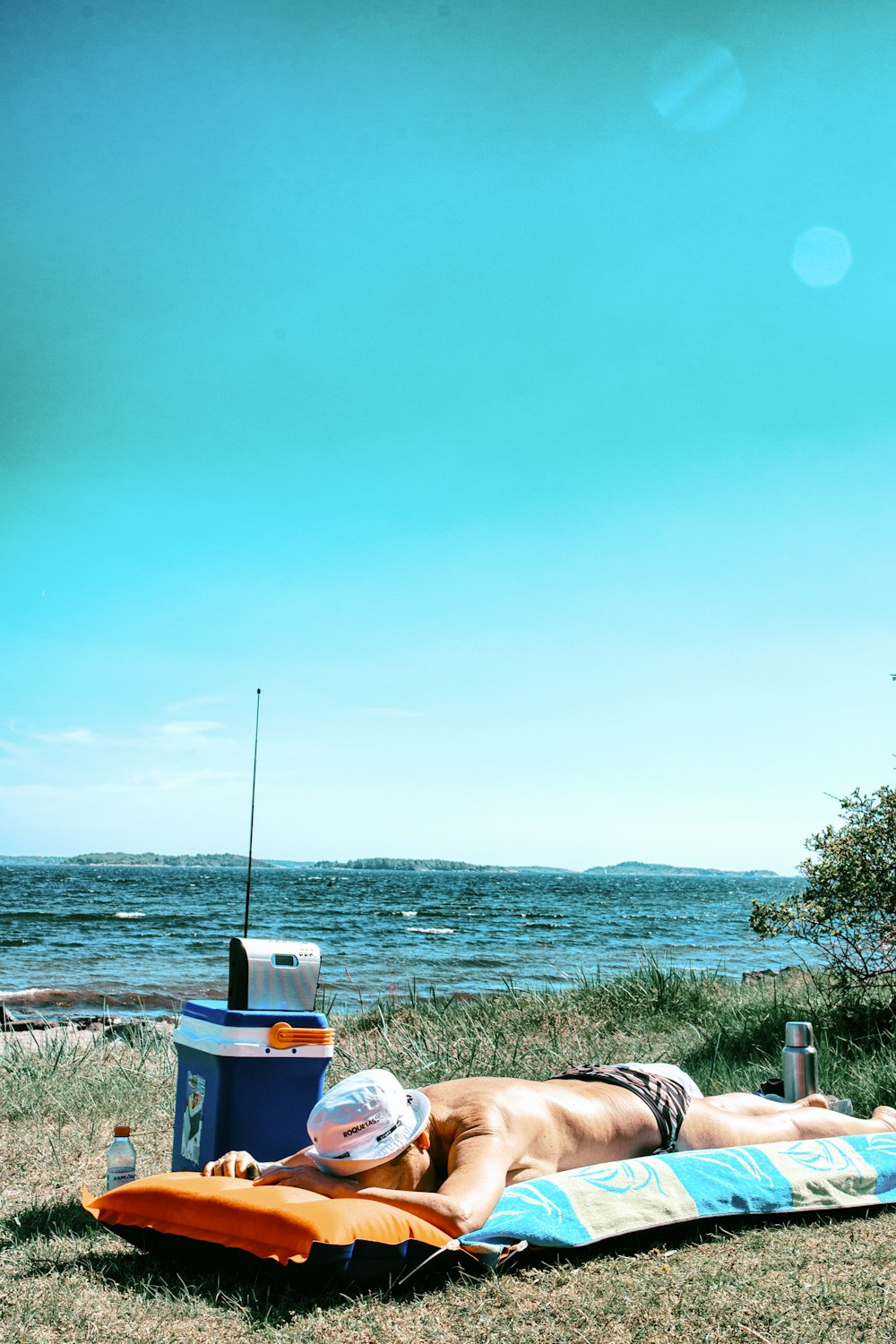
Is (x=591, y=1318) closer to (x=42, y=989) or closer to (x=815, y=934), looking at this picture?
(x=815, y=934)

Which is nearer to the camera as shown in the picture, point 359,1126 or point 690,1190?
point 359,1126

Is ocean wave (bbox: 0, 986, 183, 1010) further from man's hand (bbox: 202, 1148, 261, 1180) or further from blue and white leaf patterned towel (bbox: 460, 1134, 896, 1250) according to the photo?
blue and white leaf patterned towel (bbox: 460, 1134, 896, 1250)

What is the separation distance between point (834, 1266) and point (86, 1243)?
2.44m

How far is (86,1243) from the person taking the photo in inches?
138

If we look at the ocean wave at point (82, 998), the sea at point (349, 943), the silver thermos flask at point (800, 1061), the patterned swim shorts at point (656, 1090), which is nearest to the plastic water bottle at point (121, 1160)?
the patterned swim shorts at point (656, 1090)

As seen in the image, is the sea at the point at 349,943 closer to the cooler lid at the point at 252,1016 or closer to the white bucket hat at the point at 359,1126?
the cooler lid at the point at 252,1016

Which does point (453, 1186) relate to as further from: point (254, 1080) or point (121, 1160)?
point (121, 1160)

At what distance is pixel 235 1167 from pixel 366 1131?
0.61m

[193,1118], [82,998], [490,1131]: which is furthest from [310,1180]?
[82,998]

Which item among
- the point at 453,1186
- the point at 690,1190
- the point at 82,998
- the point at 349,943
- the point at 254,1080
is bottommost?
the point at 349,943

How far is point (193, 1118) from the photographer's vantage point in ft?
13.2

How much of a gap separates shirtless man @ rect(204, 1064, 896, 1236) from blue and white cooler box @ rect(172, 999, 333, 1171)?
0.24 m

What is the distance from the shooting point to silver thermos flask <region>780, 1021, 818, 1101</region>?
4.81 meters

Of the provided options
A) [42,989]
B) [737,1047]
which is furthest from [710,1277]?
[42,989]
